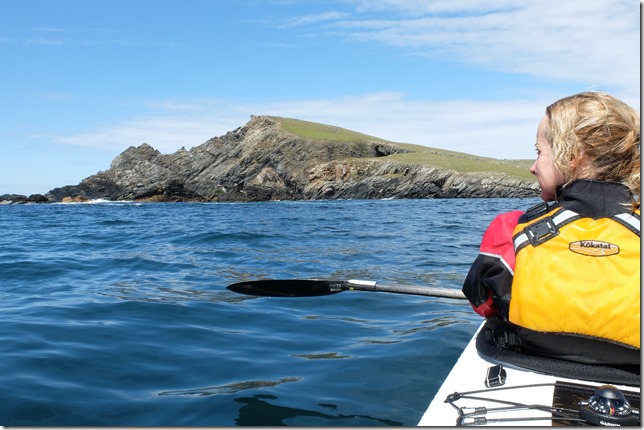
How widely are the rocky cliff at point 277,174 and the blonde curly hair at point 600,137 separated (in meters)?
76.7

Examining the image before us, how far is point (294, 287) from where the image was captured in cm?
565

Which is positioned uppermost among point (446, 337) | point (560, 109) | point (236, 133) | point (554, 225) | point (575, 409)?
point (236, 133)

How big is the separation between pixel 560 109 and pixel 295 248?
11771 mm

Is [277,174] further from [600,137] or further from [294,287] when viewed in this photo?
[600,137]

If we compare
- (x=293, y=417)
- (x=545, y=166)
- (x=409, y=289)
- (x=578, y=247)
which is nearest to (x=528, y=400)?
(x=578, y=247)

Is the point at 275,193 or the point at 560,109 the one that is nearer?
the point at 560,109

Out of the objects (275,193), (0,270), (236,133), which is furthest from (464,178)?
(0,270)

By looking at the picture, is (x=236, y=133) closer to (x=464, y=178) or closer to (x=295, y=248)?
(x=464, y=178)

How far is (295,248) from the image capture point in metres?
14.5

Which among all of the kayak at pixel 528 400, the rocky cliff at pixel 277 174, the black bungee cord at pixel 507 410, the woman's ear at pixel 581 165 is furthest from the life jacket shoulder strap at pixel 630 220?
the rocky cliff at pixel 277 174

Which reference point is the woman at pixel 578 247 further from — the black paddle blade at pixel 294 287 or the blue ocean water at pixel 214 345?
the black paddle blade at pixel 294 287

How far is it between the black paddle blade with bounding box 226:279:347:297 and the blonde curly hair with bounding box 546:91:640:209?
9.83 ft

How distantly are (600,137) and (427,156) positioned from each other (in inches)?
3739

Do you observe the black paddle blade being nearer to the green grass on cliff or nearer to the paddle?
the paddle
